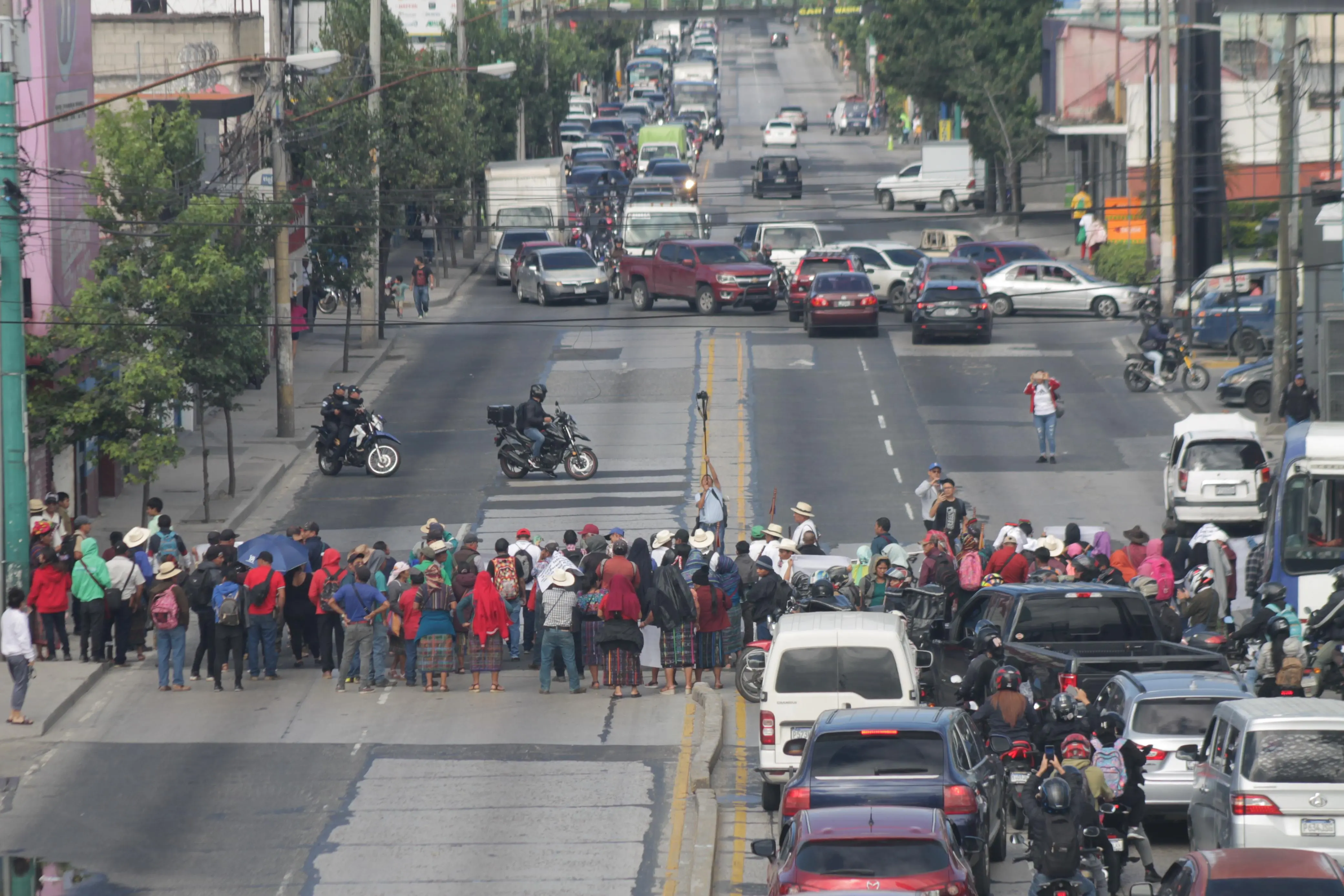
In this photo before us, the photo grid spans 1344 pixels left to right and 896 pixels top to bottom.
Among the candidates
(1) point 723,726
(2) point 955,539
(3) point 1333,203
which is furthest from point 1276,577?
(3) point 1333,203

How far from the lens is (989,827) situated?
16234mm

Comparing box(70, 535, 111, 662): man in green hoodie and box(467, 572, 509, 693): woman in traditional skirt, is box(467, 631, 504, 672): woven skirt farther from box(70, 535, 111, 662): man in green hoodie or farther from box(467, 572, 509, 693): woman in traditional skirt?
box(70, 535, 111, 662): man in green hoodie

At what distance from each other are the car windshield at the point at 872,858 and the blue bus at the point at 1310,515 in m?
12.9

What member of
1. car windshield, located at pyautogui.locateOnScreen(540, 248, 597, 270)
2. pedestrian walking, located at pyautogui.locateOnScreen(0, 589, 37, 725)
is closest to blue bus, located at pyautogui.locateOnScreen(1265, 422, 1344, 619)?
pedestrian walking, located at pyautogui.locateOnScreen(0, 589, 37, 725)

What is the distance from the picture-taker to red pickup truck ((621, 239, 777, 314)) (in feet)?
170

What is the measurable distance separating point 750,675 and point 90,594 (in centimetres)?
790

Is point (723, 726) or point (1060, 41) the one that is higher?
point (1060, 41)

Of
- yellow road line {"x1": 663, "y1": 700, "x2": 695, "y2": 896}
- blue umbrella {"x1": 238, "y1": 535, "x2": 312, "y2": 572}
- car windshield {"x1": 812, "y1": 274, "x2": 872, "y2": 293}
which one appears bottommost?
yellow road line {"x1": 663, "y1": 700, "x2": 695, "y2": 896}

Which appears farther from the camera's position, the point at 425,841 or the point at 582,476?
the point at 582,476

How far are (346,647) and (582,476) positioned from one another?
12.8m

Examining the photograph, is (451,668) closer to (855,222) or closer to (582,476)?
(582,476)

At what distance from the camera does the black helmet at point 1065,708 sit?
16.2 metres

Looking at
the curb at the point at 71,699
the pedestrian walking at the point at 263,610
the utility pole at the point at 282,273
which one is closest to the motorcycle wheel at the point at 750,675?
the pedestrian walking at the point at 263,610

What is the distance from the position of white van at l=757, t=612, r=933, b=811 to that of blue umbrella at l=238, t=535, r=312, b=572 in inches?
295
